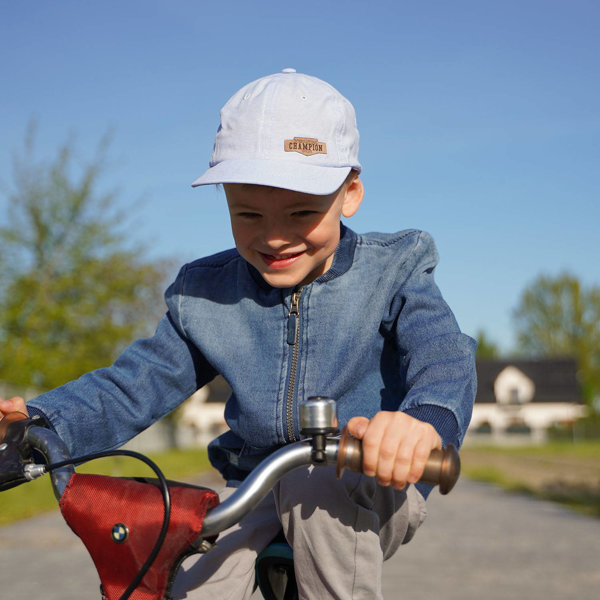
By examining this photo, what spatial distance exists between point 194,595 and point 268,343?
2.17 feet

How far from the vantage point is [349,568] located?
1.70 meters

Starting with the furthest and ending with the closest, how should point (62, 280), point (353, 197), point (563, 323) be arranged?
point (563, 323) < point (62, 280) < point (353, 197)

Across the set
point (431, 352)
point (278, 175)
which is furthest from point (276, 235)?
point (431, 352)

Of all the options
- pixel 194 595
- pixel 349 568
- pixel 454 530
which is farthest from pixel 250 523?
pixel 454 530

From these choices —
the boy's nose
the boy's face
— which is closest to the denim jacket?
the boy's face

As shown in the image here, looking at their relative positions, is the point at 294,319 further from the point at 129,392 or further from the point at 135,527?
the point at 135,527

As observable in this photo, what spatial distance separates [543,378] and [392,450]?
60999 millimetres

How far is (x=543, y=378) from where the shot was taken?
59594mm

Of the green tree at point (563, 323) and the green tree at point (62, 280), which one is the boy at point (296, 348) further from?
the green tree at point (563, 323)

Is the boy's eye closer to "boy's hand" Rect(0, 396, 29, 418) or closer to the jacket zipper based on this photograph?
the jacket zipper

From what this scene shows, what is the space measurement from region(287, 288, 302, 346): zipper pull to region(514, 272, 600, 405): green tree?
55.0m

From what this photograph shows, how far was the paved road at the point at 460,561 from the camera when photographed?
227 inches

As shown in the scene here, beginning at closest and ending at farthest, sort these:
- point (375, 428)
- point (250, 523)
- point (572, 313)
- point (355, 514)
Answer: point (375, 428), point (355, 514), point (250, 523), point (572, 313)

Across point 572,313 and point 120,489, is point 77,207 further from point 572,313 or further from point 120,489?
point 572,313
